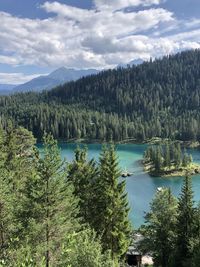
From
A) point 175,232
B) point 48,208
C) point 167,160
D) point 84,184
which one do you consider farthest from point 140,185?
point 48,208

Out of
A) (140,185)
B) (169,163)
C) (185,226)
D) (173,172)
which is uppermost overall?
(185,226)

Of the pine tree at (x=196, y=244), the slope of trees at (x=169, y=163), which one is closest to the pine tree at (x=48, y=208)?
the pine tree at (x=196, y=244)

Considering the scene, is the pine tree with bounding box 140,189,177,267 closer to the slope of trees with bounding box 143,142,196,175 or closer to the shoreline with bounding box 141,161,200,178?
the shoreline with bounding box 141,161,200,178

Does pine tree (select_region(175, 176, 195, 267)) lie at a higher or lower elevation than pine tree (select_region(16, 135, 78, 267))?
lower

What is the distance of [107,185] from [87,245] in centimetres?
1361

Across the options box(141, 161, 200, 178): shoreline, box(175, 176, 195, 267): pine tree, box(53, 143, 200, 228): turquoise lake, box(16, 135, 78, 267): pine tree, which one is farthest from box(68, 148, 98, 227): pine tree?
box(141, 161, 200, 178): shoreline

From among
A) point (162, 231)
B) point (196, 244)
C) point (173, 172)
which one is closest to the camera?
point (196, 244)

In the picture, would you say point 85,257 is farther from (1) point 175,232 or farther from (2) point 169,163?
(2) point 169,163

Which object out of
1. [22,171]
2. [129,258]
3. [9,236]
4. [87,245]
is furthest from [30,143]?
[87,245]

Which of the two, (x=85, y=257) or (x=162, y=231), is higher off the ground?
(x=85, y=257)

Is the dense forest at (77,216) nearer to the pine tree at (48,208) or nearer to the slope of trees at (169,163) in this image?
the pine tree at (48,208)

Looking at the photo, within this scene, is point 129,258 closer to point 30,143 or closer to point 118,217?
point 118,217

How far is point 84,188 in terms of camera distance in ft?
132

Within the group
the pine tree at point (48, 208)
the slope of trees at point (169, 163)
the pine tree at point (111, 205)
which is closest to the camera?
the pine tree at point (48, 208)
